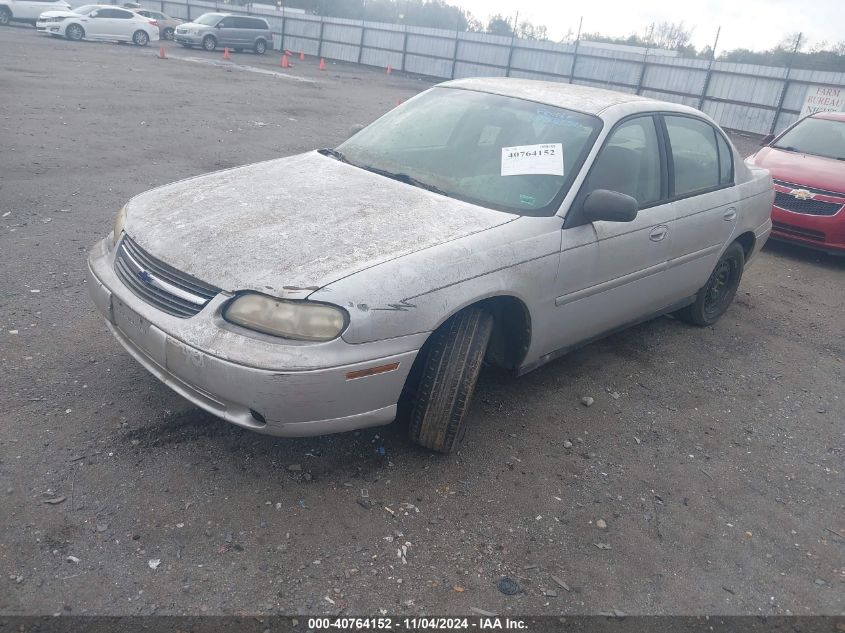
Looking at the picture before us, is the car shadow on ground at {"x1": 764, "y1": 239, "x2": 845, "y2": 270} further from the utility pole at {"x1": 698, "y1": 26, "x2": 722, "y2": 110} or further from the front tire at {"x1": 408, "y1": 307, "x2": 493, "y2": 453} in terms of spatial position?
the utility pole at {"x1": 698, "y1": 26, "x2": 722, "y2": 110}

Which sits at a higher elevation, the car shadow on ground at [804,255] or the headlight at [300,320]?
the headlight at [300,320]

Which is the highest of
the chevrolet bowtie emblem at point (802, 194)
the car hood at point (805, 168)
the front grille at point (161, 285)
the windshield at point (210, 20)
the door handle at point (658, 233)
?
the windshield at point (210, 20)

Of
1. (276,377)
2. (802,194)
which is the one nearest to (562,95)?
(276,377)

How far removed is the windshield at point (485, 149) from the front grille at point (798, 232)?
4.95 metres

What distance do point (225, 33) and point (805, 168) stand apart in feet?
84.1

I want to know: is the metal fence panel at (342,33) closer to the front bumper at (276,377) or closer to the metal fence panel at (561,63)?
the metal fence panel at (561,63)

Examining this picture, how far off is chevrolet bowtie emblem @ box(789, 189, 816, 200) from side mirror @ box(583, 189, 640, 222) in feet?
17.0

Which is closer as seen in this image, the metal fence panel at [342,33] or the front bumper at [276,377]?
the front bumper at [276,377]

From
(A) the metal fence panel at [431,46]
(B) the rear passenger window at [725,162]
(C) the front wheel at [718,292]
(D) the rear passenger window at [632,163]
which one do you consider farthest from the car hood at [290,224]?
(A) the metal fence panel at [431,46]

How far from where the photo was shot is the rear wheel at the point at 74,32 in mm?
23925

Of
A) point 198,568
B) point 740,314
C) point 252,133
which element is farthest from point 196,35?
point 198,568

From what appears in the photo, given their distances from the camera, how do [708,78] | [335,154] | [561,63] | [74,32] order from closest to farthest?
1. [335,154]
2. [708,78]
3. [74,32]
4. [561,63]

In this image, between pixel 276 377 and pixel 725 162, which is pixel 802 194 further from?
pixel 276 377

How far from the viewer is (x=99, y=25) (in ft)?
80.8
